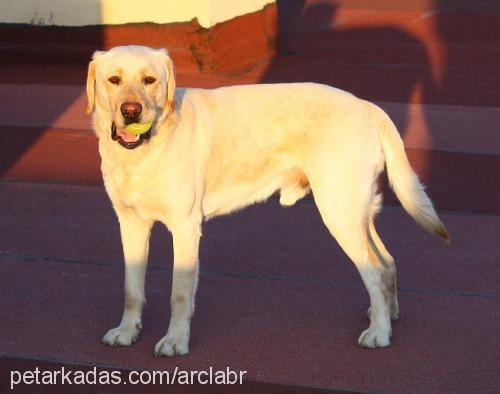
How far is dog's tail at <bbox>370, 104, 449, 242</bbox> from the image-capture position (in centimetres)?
590

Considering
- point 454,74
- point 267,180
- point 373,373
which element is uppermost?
point 267,180

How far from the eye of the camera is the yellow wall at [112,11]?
14008 mm

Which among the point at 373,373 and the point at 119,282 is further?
the point at 119,282

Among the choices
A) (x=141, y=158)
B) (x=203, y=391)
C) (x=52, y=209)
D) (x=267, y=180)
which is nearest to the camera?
(x=203, y=391)

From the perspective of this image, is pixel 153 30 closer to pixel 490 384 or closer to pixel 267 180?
pixel 267 180

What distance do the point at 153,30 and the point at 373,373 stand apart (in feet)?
30.4

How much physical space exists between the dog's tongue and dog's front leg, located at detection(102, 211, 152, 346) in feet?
1.48

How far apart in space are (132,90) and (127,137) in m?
0.25

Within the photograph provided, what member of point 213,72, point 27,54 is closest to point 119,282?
point 213,72

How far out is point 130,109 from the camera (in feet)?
17.7

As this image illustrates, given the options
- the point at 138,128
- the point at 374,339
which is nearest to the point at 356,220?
the point at 374,339

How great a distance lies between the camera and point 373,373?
5531 mm

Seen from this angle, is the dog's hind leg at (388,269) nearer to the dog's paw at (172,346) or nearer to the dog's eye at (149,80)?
the dog's paw at (172,346)

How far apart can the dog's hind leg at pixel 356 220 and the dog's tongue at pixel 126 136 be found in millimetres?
968
